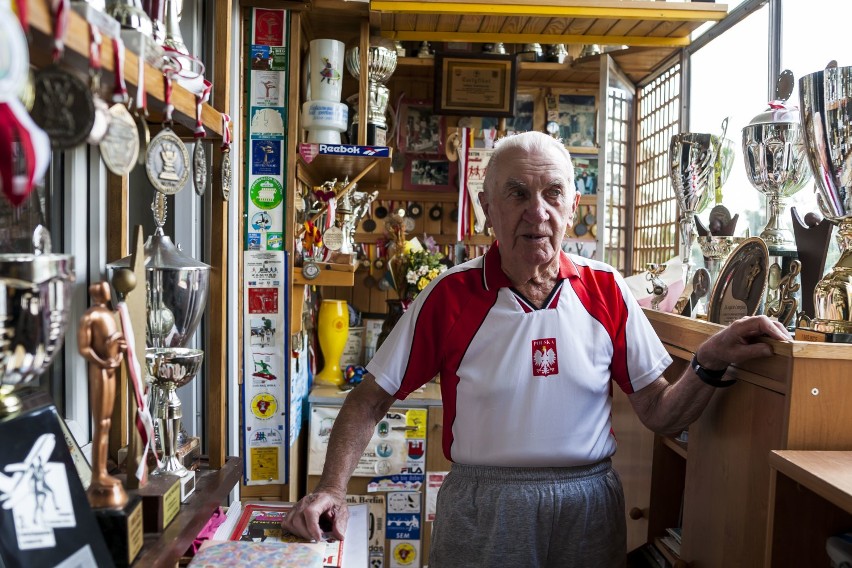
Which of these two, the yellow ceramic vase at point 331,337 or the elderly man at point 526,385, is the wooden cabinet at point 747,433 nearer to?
the elderly man at point 526,385

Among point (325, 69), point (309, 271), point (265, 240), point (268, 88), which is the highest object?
point (325, 69)

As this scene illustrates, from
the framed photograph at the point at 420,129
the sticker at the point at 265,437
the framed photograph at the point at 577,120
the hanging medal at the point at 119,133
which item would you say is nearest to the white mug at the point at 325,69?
the framed photograph at the point at 420,129

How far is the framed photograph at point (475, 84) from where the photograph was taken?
12.0 ft

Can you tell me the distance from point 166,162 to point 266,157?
171cm

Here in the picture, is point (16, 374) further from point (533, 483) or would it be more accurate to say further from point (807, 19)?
point (807, 19)

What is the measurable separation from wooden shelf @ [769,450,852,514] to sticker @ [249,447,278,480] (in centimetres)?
207

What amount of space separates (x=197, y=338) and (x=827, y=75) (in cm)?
178

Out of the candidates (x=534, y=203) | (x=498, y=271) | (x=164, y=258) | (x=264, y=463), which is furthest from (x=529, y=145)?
(x=264, y=463)

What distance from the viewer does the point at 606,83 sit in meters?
3.29

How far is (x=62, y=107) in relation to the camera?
28.6 inches

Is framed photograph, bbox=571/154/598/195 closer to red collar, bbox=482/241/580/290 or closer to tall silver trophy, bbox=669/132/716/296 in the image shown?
tall silver trophy, bbox=669/132/716/296

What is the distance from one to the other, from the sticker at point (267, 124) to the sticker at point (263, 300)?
588 mm

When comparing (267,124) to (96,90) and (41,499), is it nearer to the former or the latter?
(96,90)

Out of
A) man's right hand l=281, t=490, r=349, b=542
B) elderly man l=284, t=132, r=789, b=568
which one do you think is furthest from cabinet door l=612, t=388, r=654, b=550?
man's right hand l=281, t=490, r=349, b=542
